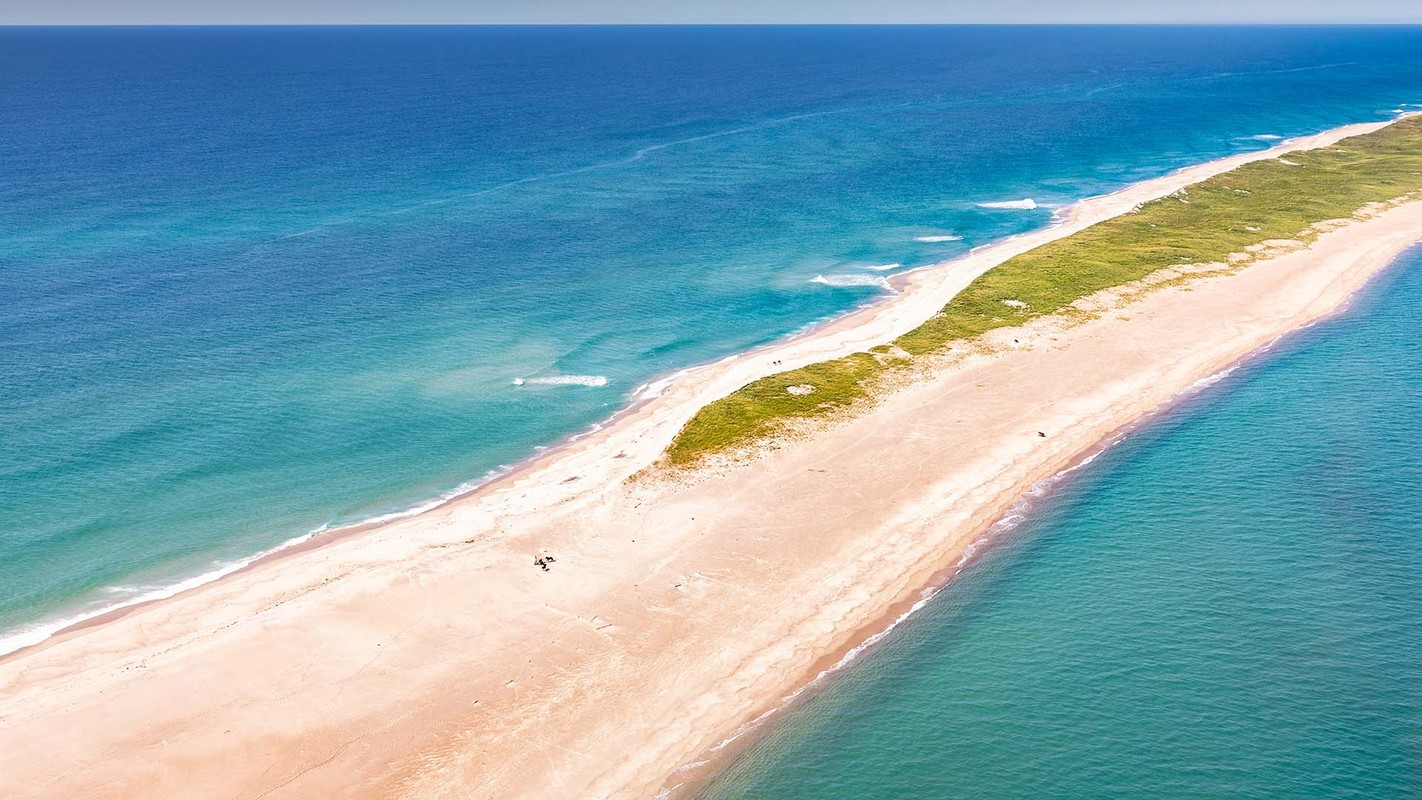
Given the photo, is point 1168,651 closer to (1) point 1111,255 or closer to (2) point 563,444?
(2) point 563,444

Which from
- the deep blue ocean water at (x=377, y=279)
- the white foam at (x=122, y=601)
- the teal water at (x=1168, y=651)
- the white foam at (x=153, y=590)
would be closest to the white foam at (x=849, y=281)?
the deep blue ocean water at (x=377, y=279)

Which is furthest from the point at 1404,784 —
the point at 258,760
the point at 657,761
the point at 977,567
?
the point at 258,760

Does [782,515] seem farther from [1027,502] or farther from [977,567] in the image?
[1027,502]

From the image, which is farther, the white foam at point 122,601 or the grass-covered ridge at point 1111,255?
the grass-covered ridge at point 1111,255

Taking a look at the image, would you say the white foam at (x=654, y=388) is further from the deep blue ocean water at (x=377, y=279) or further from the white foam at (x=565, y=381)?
the white foam at (x=565, y=381)

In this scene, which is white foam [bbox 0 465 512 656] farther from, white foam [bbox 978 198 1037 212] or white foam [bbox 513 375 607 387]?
white foam [bbox 978 198 1037 212]

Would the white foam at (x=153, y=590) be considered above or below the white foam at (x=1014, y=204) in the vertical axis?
below
